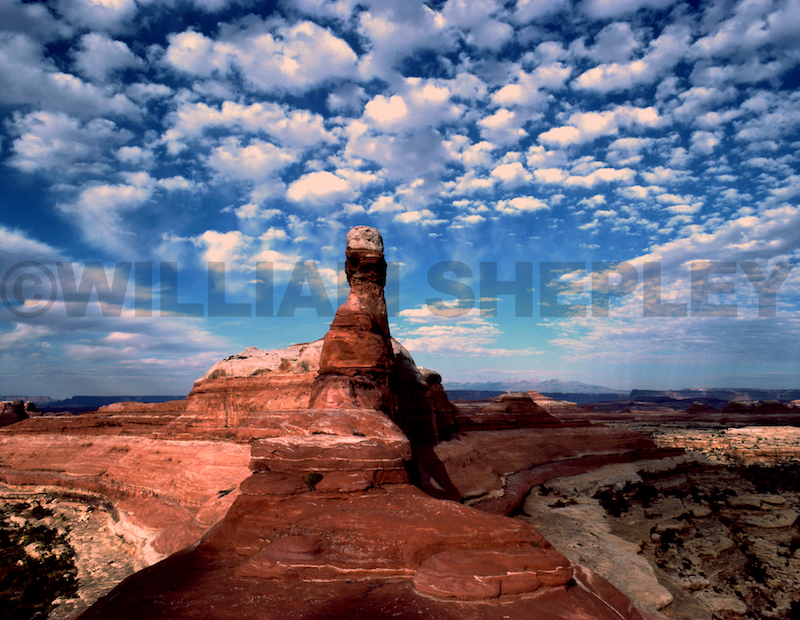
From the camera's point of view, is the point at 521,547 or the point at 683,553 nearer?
the point at 521,547

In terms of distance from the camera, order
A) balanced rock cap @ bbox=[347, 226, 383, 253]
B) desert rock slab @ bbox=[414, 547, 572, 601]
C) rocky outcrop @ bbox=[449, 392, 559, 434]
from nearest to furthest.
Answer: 1. desert rock slab @ bbox=[414, 547, 572, 601]
2. balanced rock cap @ bbox=[347, 226, 383, 253]
3. rocky outcrop @ bbox=[449, 392, 559, 434]

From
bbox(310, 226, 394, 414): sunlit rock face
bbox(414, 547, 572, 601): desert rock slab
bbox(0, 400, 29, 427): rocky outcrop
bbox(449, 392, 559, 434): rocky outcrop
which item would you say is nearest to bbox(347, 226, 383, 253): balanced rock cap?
bbox(310, 226, 394, 414): sunlit rock face

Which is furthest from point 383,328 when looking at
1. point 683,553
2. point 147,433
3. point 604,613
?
point 147,433

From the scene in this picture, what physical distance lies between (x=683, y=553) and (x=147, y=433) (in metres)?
29.0

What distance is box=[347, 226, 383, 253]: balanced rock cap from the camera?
1794cm

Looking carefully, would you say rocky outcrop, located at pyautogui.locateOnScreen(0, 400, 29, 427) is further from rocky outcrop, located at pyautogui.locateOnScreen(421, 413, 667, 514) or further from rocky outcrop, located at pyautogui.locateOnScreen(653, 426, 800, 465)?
rocky outcrop, located at pyautogui.locateOnScreen(653, 426, 800, 465)

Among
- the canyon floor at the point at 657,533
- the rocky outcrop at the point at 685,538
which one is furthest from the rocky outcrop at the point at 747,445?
the rocky outcrop at the point at 685,538

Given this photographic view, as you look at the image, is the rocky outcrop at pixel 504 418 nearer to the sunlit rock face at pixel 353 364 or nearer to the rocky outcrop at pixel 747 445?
the rocky outcrop at pixel 747 445

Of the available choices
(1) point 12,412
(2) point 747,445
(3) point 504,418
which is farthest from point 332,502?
(1) point 12,412

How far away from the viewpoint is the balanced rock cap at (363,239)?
17938 millimetres

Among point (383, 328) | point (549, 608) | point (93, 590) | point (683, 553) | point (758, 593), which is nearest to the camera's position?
point (549, 608)

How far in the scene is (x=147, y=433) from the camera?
993 inches

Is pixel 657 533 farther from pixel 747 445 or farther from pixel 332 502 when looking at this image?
pixel 747 445

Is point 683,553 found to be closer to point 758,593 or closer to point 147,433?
point 758,593
